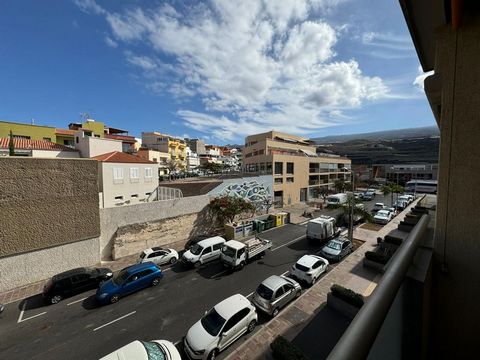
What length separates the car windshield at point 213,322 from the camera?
912 cm

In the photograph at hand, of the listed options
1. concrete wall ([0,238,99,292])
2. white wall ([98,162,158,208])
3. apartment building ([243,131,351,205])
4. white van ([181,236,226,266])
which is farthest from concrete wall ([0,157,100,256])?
apartment building ([243,131,351,205])

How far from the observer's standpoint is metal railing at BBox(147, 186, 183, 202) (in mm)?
26000

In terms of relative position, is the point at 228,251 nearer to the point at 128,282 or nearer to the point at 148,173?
the point at 128,282

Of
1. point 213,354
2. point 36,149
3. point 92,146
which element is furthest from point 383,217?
point 36,149

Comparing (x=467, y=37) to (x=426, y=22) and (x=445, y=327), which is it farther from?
(x=445, y=327)

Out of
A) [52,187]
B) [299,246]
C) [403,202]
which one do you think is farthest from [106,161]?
[403,202]

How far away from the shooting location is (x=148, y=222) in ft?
64.2

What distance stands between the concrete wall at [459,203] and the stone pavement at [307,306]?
11.4 feet

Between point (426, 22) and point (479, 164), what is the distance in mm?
1932

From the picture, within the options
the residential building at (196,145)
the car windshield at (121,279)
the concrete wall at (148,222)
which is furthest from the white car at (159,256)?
the residential building at (196,145)

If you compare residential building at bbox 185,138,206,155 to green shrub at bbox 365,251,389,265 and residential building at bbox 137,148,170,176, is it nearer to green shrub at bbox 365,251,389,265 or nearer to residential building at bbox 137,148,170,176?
residential building at bbox 137,148,170,176

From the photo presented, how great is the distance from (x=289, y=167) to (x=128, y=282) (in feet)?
110

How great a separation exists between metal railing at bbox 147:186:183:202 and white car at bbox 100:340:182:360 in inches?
721

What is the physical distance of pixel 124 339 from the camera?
9945 mm
